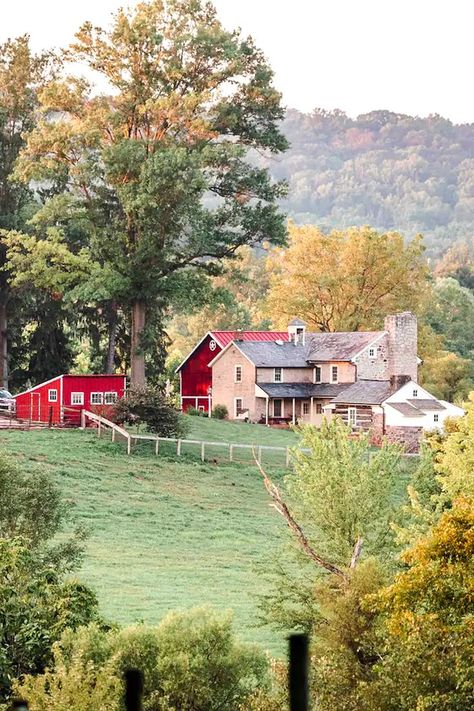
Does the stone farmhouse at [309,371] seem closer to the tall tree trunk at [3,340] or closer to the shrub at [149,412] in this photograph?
the tall tree trunk at [3,340]

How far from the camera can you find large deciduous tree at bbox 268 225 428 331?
8481 centimetres

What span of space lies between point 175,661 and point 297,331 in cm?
5749

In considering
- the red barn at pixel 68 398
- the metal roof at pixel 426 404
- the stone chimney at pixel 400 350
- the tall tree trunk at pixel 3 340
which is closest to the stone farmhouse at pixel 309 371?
the stone chimney at pixel 400 350

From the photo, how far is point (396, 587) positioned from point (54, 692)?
18.3 ft

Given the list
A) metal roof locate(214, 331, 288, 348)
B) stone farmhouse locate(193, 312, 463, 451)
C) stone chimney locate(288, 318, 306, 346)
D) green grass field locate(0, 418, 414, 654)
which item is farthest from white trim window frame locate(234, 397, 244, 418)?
green grass field locate(0, 418, 414, 654)

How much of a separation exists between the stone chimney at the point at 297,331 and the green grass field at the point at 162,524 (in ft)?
51.2

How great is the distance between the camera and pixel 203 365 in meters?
80.2

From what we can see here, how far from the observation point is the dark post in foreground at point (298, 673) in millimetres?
5535

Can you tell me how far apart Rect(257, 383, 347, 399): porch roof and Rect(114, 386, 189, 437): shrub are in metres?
16.0

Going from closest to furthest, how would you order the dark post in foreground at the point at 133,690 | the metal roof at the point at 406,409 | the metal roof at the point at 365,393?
the dark post in foreground at the point at 133,690
the metal roof at the point at 406,409
the metal roof at the point at 365,393

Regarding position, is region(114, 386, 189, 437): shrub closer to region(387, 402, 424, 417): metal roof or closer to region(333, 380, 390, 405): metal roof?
region(387, 402, 424, 417): metal roof

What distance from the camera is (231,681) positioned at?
2355 centimetres

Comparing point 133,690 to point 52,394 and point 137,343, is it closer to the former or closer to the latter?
point 52,394

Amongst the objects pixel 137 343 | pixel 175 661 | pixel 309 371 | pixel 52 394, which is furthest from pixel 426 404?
pixel 175 661
